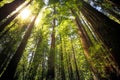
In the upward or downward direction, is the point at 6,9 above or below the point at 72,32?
above

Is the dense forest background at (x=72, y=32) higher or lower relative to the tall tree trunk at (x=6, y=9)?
lower

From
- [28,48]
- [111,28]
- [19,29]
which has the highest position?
[111,28]

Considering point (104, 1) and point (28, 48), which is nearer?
point (104, 1)

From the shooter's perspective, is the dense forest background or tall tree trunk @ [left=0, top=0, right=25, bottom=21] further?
the dense forest background

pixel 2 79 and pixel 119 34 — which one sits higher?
pixel 119 34

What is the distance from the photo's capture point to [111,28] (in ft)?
21.2

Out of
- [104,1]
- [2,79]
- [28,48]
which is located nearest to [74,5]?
[104,1]

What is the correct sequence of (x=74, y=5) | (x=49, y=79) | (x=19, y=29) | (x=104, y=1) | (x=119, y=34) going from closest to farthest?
(x=119, y=34) < (x=74, y=5) < (x=104, y=1) < (x=49, y=79) < (x=19, y=29)

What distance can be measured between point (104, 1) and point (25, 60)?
1589cm

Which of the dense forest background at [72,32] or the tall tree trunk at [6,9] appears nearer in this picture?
the tall tree trunk at [6,9]

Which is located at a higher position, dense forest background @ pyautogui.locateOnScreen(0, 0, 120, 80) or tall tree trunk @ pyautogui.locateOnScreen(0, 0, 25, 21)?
tall tree trunk @ pyautogui.locateOnScreen(0, 0, 25, 21)

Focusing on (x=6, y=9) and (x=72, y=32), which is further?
(x=72, y=32)

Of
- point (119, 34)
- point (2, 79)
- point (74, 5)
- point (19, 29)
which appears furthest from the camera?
point (19, 29)

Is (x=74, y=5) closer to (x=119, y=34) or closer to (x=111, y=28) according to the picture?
(x=111, y=28)
